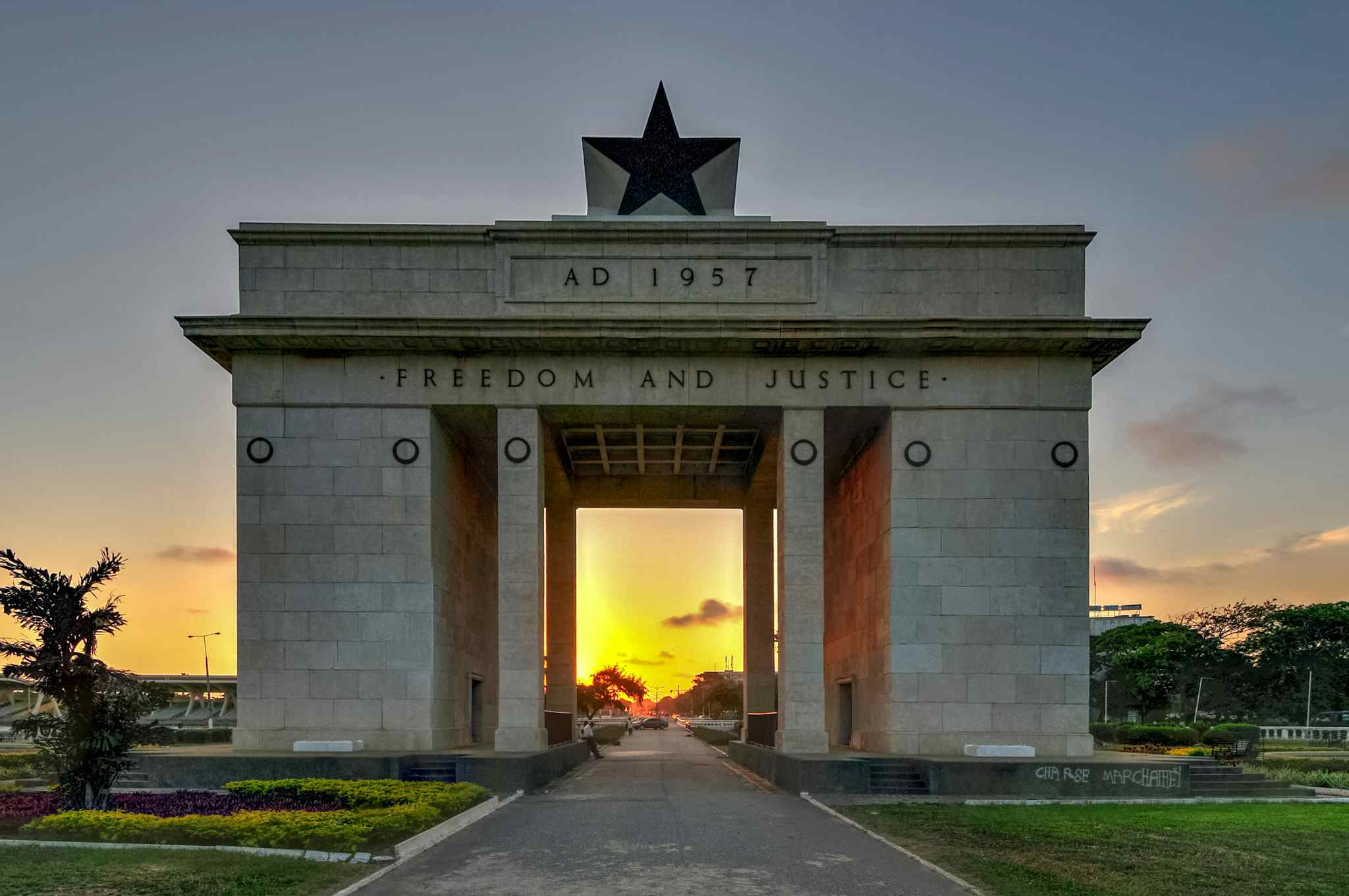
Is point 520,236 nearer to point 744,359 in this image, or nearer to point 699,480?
point 744,359

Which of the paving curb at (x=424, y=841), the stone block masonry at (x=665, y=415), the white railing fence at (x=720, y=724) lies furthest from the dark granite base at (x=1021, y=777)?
the white railing fence at (x=720, y=724)

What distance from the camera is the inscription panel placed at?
1391 inches

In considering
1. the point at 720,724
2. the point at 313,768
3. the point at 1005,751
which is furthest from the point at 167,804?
the point at 720,724

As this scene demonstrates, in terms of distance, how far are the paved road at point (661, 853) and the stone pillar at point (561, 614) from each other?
23.8 metres

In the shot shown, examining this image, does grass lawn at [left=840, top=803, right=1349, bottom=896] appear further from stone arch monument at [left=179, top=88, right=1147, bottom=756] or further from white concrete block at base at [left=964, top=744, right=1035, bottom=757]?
stone arch monument at [left=179, top=88, right=1147, bottom=756]

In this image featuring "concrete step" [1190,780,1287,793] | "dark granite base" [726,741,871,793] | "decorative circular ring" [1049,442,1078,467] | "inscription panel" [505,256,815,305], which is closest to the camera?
"concrete step" [1190,780,1287,793]

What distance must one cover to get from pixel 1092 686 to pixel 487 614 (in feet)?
264

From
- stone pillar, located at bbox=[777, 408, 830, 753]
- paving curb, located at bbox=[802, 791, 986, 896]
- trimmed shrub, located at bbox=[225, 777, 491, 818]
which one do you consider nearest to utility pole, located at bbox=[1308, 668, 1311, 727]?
stone pillar, located at bbox=[777, 408, 830, 753]

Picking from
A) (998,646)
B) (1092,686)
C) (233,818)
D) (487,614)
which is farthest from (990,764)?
(1092,686)

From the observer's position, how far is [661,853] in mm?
18484

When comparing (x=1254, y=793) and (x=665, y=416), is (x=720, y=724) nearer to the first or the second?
(x=665, y=416)

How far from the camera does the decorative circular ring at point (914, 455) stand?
34750 millimetres

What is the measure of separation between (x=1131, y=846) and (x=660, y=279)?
864 inches

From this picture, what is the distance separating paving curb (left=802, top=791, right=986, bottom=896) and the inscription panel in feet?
52.0
